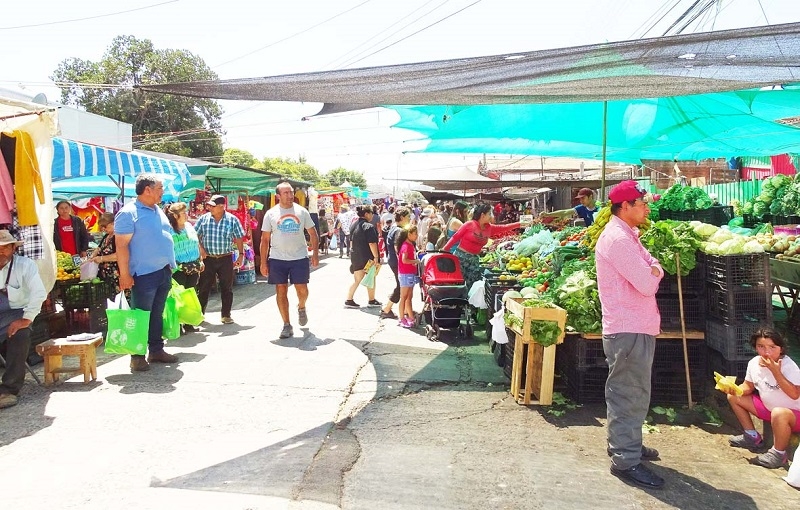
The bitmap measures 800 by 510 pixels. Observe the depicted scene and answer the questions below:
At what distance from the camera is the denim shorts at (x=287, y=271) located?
26.7ft


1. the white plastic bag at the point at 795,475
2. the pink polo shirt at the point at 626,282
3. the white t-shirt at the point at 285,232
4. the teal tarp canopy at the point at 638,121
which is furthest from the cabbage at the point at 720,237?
the white t-shirt at the point at 285,232

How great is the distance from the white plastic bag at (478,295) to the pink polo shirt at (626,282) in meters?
4.09

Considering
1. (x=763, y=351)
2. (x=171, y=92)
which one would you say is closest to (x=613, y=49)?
(x=763, y=351)

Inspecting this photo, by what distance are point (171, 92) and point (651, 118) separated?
8.29 meters

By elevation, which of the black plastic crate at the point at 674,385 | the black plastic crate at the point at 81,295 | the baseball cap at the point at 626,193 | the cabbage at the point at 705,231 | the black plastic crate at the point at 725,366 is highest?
the baseball cap at the point at 626,193

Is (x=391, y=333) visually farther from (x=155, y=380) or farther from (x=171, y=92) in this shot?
(x=171, y=92)

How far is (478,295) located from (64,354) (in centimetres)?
506

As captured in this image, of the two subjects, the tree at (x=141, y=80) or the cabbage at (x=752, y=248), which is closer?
the cabbage at (x=752, y=248)

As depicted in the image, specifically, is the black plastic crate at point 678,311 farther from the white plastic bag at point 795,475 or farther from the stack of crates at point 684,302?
the white plastic bag at point 795,475

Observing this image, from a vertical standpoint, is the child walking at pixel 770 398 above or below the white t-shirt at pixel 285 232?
below

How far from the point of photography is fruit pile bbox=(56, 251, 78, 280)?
7.55m

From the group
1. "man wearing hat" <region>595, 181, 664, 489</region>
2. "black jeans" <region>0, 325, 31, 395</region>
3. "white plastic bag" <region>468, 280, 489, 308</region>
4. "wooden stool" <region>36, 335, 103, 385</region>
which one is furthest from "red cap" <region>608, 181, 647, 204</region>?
"black jeans" <region>0, 325, 31, 395</region>

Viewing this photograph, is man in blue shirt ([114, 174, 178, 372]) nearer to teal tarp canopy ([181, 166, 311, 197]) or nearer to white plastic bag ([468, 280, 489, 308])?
white plastic bag ([468, 280, 489, 308])

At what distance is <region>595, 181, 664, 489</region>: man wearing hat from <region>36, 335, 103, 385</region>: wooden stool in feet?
15.9
